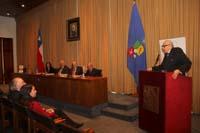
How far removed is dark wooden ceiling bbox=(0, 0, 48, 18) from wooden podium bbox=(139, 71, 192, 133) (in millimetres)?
8105

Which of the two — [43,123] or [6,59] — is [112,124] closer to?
[43,123]

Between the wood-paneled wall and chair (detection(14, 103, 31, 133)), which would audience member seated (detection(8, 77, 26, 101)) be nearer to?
chair (detection(14, 103, 31, 133))

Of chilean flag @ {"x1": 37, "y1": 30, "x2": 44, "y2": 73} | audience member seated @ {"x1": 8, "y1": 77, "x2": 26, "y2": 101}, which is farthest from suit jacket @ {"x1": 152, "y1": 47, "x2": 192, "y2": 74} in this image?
chilean flag @ {"x1": 37, "y1": 30, "x2": 44, "y2": 73}

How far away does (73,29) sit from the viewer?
8.88 meters

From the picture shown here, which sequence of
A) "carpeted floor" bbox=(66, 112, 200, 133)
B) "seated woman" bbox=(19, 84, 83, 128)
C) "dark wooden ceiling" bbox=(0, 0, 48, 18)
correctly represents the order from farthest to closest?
"dark wooden ceiling" bbox=(0, 0, 48, 18) < "carpeted floor" bbox=(66, 112, 200, 133) < "seated woman" bbox=(19, 84, 83, 128)

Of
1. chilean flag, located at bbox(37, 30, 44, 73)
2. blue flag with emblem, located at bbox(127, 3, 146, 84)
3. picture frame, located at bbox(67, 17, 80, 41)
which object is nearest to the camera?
blue flag with emblem, located at bbox(127, 3, 146, 84)

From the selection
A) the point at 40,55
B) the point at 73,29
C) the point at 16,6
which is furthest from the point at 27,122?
the point at 16,6

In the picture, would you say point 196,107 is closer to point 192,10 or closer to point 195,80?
point 195,80

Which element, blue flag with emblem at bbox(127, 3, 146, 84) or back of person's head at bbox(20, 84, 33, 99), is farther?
blue flag with emblem at bbox(127, 3, 146, 84)

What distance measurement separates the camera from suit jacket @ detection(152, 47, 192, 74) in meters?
Answer: 3.40

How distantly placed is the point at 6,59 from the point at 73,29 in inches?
230

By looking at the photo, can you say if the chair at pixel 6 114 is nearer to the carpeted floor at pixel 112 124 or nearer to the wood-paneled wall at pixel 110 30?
the carpeted floor at pixel 112 124

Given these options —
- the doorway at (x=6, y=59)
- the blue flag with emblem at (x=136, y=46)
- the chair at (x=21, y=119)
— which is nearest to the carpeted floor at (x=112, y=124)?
the chair at (x=21, y=119)

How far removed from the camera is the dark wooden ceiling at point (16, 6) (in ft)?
31.5
